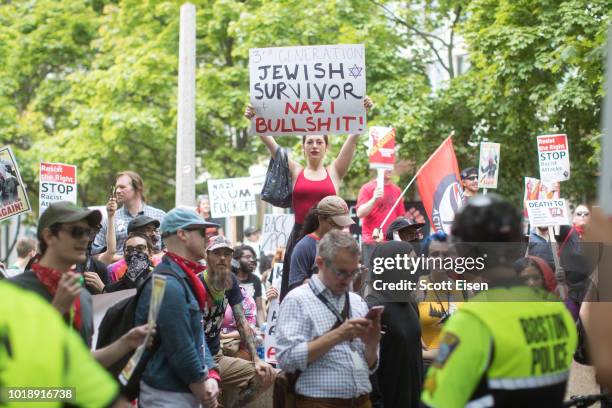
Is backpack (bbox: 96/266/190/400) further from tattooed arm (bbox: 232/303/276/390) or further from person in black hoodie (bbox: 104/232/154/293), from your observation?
person in black hoodie (bbox: 104/232/154/293)

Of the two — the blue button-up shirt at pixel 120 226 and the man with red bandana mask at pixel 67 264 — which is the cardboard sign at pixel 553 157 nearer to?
the blue button-up shirt at pixel 120 226

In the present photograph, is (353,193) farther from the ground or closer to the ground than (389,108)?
closer to the ground

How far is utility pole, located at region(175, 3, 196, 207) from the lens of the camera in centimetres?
1734

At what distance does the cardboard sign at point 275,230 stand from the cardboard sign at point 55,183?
13.4 ft

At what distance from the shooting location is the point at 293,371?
596cm

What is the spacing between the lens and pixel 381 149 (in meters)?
12.4

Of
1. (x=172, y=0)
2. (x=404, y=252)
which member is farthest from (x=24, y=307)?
(x=172, y=0)

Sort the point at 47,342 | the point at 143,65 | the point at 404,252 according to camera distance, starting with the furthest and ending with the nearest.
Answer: the point at 143,65, the point at 404,252, the point at 47,342

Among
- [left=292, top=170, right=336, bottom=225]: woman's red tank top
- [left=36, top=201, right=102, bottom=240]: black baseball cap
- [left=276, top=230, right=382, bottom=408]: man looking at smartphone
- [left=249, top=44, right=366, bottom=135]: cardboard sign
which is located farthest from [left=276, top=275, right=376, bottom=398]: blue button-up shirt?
[left=249, top=44, right=366, bottom=135]: cardboard sign

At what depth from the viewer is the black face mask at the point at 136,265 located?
25.8ft

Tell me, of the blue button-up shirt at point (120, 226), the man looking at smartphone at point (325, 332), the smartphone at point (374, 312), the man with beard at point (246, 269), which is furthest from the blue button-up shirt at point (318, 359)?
the man with beard at point (246, 269)

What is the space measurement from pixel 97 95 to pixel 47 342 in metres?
23.7

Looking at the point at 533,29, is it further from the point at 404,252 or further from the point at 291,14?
the point at 404,252

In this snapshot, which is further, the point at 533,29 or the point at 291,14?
the point at 291,14
